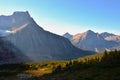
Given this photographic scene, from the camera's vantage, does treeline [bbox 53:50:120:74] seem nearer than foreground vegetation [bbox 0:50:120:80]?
No

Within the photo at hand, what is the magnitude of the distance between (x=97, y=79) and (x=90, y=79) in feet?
7.45

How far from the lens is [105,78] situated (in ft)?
177

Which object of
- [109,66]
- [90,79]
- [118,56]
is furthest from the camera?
[118,56]

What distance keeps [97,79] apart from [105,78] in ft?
5.02

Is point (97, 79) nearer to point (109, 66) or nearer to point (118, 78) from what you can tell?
point (118, 78)

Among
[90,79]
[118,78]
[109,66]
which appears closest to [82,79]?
[90,79]

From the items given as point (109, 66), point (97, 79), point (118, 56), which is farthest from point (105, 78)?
point (118, 56)

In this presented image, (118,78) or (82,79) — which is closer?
(118,78)

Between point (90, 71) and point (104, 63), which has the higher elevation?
point (104, 63)

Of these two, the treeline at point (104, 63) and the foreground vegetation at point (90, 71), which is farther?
the treeline at point (104, 63)

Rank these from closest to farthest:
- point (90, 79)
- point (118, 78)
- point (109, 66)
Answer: point (118, 78), point (90, 79), point (109, 66)

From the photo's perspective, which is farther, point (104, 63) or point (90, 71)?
point (104, 63)

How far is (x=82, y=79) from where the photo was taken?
56.6 metres

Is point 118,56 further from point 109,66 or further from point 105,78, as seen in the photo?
point 105,78
